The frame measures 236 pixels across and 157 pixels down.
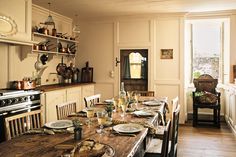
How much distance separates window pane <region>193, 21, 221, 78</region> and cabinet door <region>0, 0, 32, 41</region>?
401cm

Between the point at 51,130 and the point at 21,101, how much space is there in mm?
1879

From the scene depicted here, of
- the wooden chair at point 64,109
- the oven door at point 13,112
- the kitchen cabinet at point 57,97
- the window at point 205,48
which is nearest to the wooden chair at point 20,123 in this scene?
the wooden chair at point 64,109

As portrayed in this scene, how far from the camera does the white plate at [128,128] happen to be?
185 cm

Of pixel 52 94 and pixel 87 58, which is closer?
pixel 52 94

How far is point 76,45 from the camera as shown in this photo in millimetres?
6051

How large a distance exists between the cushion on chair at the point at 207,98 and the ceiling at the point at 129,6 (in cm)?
178

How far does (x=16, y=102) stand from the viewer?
343 centimetres

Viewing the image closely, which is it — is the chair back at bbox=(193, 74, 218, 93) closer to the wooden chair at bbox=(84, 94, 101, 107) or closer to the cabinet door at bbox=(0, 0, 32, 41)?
the wooden chair at bbox=(84, 94, 101, 107)

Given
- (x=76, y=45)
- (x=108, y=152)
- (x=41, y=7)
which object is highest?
(x=41, y=7)

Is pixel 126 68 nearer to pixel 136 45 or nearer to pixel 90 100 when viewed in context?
pixel 136 45

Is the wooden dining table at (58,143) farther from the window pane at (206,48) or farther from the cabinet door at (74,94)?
the window pane at (206,48)

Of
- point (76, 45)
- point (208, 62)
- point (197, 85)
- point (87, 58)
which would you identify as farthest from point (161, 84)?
point (76, 45)

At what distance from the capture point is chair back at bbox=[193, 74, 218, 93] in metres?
5.56

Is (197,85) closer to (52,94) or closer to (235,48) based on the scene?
(235,48)
